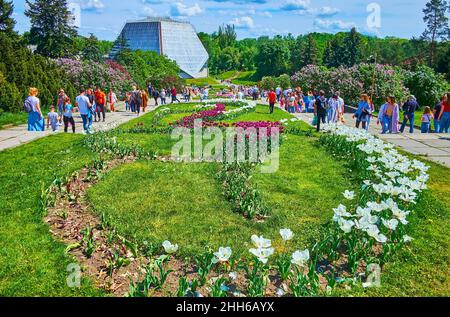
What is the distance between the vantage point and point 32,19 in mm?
40125

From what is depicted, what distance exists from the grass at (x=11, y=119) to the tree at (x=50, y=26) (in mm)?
25100

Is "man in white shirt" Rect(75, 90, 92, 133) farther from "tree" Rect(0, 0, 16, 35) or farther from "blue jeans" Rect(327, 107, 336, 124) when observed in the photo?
"tree" Rect(0, 0, 16, 35)

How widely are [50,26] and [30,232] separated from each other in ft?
130

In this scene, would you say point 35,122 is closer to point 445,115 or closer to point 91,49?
point 445,115

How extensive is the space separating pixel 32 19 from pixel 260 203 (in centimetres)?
4044

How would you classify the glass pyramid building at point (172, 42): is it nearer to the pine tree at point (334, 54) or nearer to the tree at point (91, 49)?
the pine tree at point (334, 54)

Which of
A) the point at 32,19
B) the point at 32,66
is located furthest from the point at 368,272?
the point at 32,19

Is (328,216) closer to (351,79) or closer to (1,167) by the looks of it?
(1,167)

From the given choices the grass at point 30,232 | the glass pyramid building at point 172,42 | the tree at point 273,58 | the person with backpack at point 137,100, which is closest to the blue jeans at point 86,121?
the grass at point 30,232

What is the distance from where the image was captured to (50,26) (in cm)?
4047

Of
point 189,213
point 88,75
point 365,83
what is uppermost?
point 88,75

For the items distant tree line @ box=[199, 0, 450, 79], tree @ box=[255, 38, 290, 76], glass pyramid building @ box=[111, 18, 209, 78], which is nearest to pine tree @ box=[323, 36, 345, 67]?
distant tree line @ box=[199, 0, 450, 79]

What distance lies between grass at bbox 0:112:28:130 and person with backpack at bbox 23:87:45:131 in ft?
5.17

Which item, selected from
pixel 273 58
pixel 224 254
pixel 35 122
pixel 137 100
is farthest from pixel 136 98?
pixel 273 58
